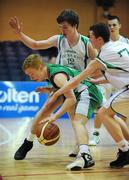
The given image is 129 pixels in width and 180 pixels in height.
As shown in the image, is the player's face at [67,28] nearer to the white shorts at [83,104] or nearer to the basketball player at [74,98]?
the basketball player at [74,98]

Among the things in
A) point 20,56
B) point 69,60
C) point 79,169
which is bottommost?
point 79,169

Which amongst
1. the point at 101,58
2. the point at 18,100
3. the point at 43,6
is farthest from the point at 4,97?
the point at 101,58

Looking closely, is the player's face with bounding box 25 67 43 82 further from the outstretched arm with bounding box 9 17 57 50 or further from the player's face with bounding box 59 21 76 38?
the outstretched arm with bounding box 9 17 57 50

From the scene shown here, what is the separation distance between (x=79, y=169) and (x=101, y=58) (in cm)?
118

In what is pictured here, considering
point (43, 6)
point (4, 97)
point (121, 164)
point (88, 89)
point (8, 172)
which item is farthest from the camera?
point (43, 6)

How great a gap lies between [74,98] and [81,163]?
2.27ft

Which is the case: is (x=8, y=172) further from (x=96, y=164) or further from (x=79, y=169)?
(x=96, y=164)

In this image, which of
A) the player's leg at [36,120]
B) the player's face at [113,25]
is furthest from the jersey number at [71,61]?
the player's face at [113,25]

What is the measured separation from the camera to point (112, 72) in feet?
14.8

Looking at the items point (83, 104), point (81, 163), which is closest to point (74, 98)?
point (83, 104)

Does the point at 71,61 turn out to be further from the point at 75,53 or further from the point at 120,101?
the point at 120,101

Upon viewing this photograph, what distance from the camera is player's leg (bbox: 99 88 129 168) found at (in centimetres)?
455

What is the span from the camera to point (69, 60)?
533 centimetres

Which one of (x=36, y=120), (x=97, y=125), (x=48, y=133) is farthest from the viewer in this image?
(x=97, y=125)
